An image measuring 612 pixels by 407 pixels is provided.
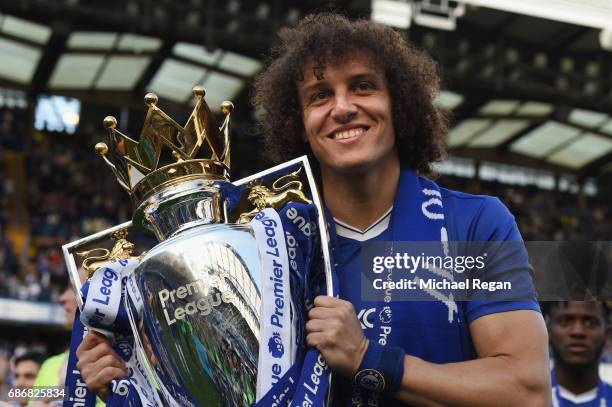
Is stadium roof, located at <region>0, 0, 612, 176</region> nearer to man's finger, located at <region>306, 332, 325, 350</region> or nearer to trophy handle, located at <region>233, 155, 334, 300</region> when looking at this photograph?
trophy handle, located at <region>233, 155, 334, 300</region>

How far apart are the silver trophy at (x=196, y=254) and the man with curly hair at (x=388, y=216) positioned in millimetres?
100

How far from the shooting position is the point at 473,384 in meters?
1.81

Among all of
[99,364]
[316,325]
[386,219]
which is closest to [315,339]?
[316,325]

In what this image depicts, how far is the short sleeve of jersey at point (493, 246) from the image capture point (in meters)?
1.91

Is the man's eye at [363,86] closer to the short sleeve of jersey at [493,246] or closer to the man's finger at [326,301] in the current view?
the short sleeve of jersey at [493,246]

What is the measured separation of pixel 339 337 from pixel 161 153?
1.64ft

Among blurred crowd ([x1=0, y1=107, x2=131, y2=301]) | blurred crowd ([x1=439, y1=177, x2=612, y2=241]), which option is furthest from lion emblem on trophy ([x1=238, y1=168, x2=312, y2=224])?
blurred crowd ([x1=439, y1=177, x2=612, y2=241])

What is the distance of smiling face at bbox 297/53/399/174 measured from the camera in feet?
6.67

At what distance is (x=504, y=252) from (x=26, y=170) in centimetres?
1771

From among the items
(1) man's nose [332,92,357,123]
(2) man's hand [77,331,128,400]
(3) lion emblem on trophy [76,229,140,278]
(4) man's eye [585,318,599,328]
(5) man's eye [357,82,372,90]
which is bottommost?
(2) man's hand [77,331,128,400]

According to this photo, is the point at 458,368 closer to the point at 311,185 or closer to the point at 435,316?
the point at 435,316

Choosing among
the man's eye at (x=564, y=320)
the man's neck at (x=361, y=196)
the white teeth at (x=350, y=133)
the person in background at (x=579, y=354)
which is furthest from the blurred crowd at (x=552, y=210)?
the white teeth at (x=350, y=133)

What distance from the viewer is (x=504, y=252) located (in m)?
1.96

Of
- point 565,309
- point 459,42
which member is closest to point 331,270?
point 565,309
